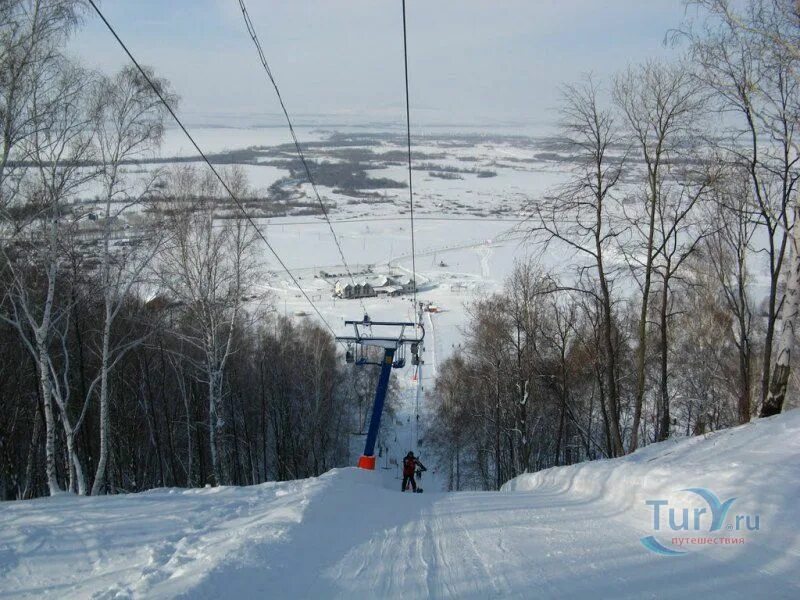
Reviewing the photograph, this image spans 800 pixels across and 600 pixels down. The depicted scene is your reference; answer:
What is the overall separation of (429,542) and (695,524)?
2.37 m

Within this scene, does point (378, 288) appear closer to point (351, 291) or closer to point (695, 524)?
point (351, 291)

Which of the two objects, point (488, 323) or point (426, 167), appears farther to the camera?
point (426, 167)

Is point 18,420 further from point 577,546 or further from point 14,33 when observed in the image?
point 577,546

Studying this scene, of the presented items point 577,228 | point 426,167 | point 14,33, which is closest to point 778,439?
point 577,228

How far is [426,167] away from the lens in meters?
91.6

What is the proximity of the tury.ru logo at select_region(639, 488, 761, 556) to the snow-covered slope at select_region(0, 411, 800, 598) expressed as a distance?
0.06 ft

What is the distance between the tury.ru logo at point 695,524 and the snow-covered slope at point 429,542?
20 millimetres

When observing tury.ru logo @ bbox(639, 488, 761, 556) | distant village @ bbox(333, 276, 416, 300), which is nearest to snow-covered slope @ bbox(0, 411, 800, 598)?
tury.ru logo @ bbox(639, 488, 761, 556)

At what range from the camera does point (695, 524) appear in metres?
5.17

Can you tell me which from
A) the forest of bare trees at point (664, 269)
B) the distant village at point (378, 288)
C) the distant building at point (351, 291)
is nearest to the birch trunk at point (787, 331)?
the forest of bare trees at point (664, 269)

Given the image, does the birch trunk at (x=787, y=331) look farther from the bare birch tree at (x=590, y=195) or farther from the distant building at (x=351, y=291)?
the distant building at (x=351, y=291)

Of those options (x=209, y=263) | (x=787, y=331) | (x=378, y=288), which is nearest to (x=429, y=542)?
(x=787, y=331)

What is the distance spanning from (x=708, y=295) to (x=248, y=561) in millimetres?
16487

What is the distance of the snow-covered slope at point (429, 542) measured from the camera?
4.17 meters
